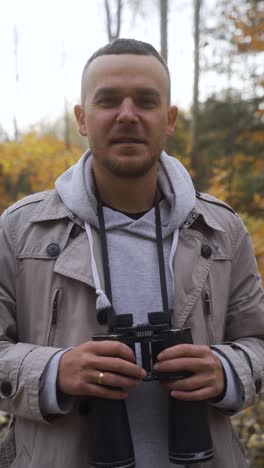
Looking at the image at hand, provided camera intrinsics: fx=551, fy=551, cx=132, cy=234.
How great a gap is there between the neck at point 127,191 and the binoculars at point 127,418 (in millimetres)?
532

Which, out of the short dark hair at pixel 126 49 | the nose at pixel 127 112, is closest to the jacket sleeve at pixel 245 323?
the nose at pixel 127 112

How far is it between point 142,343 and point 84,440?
15.4 inches

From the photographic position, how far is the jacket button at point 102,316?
183 cm

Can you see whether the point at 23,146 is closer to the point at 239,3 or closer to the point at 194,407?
the point at 239,3

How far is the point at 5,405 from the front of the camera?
72.2 inches

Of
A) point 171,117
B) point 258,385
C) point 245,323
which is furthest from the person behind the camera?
point 171,117

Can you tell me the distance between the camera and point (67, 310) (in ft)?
6.12

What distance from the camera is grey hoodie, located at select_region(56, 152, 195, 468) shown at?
1861 mm

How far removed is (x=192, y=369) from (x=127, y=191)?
0.73 metres

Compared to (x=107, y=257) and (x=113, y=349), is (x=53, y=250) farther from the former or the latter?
(x=113, y=349)

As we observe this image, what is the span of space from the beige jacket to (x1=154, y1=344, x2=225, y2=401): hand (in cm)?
14

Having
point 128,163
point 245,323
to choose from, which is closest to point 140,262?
point 128,163

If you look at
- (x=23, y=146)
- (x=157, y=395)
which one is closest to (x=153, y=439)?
(x=157, y=395)

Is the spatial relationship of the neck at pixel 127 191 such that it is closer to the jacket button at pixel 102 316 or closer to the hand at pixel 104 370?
the jacket button at pixel 102 316
